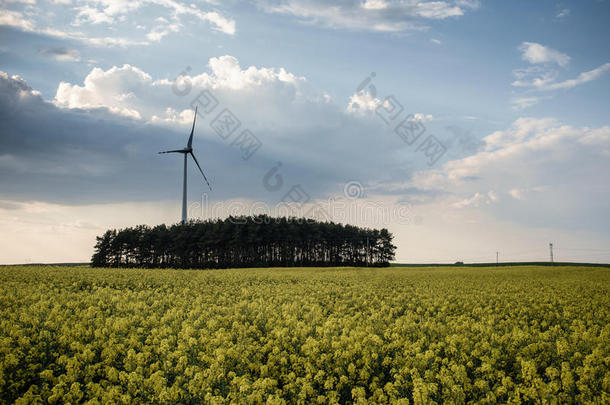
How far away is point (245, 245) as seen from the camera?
11825cm

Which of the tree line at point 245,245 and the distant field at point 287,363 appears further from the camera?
the tree line at point 245,245

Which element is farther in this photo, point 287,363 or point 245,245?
point 245,245

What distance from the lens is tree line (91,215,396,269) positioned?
4611 inches

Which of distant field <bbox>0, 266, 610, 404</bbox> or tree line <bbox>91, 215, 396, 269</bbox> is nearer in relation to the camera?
distant field <bbox>0, 266, 610, 404</bbox>

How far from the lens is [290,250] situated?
409ft

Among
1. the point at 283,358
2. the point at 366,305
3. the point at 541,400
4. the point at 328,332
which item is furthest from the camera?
the point at 366,305

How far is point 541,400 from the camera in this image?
29.5 feet

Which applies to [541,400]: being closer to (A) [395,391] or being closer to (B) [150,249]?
(A) [395,391]

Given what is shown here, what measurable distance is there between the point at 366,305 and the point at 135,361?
584 inches

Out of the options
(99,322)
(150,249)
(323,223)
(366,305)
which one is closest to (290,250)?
(323,223)

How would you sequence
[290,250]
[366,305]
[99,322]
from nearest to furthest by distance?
[99,322] < [366,305] < [290,250]

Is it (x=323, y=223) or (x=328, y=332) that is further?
(x=323, y=223)

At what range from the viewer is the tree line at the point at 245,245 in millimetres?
117125

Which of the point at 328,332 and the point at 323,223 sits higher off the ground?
the point at 323,223
